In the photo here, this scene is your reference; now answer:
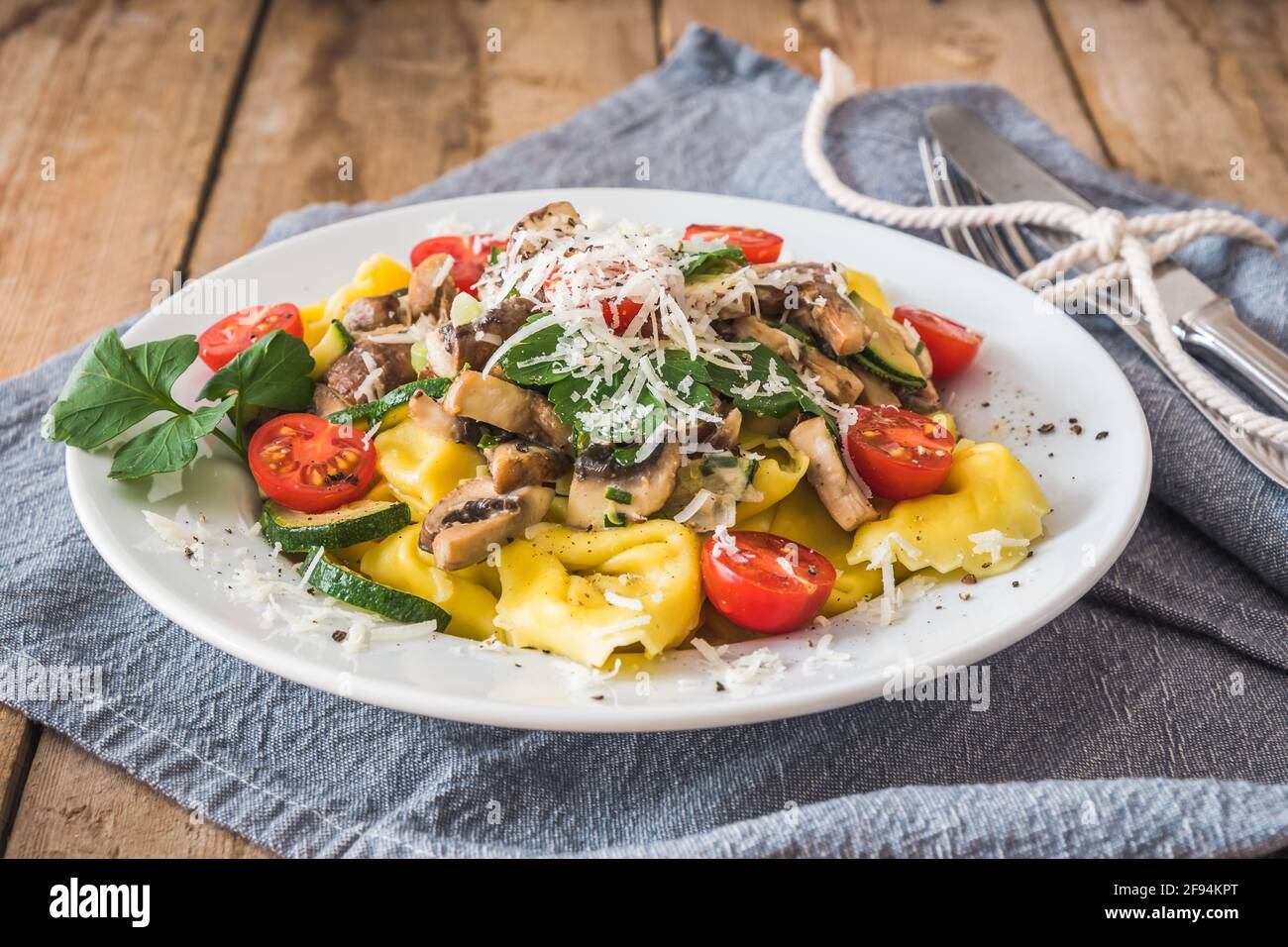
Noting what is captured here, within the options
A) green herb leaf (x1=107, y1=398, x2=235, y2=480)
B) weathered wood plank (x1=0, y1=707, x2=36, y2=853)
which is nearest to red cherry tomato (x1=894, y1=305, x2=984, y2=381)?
green herb leaf (x1=107, y1=398, x2=235, y2=480)

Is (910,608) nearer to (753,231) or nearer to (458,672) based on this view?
(458,672)

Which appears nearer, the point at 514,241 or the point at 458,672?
the point at 458,672

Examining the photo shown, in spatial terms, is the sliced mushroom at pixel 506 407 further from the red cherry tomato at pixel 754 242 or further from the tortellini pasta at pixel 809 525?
the red cherry tomato at pixel 754 242

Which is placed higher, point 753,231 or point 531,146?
point 753,231

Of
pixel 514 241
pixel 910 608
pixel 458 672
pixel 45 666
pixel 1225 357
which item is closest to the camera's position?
pixel 458 672

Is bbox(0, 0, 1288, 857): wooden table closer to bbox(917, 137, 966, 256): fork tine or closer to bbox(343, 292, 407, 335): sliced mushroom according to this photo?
bbox(917, 137, 966, 256): fork tine

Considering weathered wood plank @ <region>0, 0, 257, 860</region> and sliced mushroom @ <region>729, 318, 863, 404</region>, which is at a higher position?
sliced mushroom @ <region>729, 318, 863, 404</region>

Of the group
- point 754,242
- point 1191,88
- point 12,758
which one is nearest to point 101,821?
point 12,758

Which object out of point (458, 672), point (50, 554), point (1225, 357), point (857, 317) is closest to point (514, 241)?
point (857, 317)

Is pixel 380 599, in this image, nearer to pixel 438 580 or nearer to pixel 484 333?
pixel 438 580
